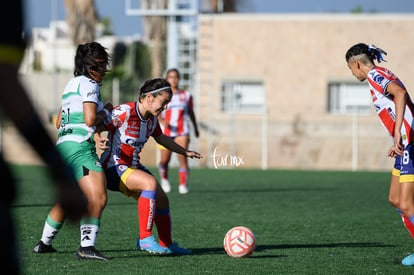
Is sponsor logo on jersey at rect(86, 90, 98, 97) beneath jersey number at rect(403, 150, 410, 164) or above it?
above

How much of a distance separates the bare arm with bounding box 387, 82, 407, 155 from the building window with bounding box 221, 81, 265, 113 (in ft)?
80.6

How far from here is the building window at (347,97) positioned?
3191 cm

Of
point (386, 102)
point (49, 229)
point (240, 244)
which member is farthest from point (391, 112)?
point (49, 229)

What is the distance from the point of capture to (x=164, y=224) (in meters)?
8.38

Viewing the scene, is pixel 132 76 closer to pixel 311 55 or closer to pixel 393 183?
pixel 311 55

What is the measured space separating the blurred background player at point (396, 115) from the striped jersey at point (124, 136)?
213 centimetres

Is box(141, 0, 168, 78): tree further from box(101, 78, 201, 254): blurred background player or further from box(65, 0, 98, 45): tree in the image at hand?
box(101, 78, 201, 254): blurred background player

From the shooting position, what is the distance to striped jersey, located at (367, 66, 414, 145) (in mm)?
7883

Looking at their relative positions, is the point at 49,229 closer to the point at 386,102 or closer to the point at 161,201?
the point at 161,201

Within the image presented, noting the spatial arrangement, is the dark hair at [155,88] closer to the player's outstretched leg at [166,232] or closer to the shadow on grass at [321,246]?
the player's outstretched leg at [166,232]

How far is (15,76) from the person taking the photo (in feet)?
11.4

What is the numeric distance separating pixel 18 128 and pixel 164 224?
4969 mm

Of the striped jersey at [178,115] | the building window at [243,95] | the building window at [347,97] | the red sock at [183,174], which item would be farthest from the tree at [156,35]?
the red sock at [183,174]

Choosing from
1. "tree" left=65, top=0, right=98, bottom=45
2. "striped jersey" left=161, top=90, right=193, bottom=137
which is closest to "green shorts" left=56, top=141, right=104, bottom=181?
"striped jersey" left=161, top=90, right=193, bottom=137
